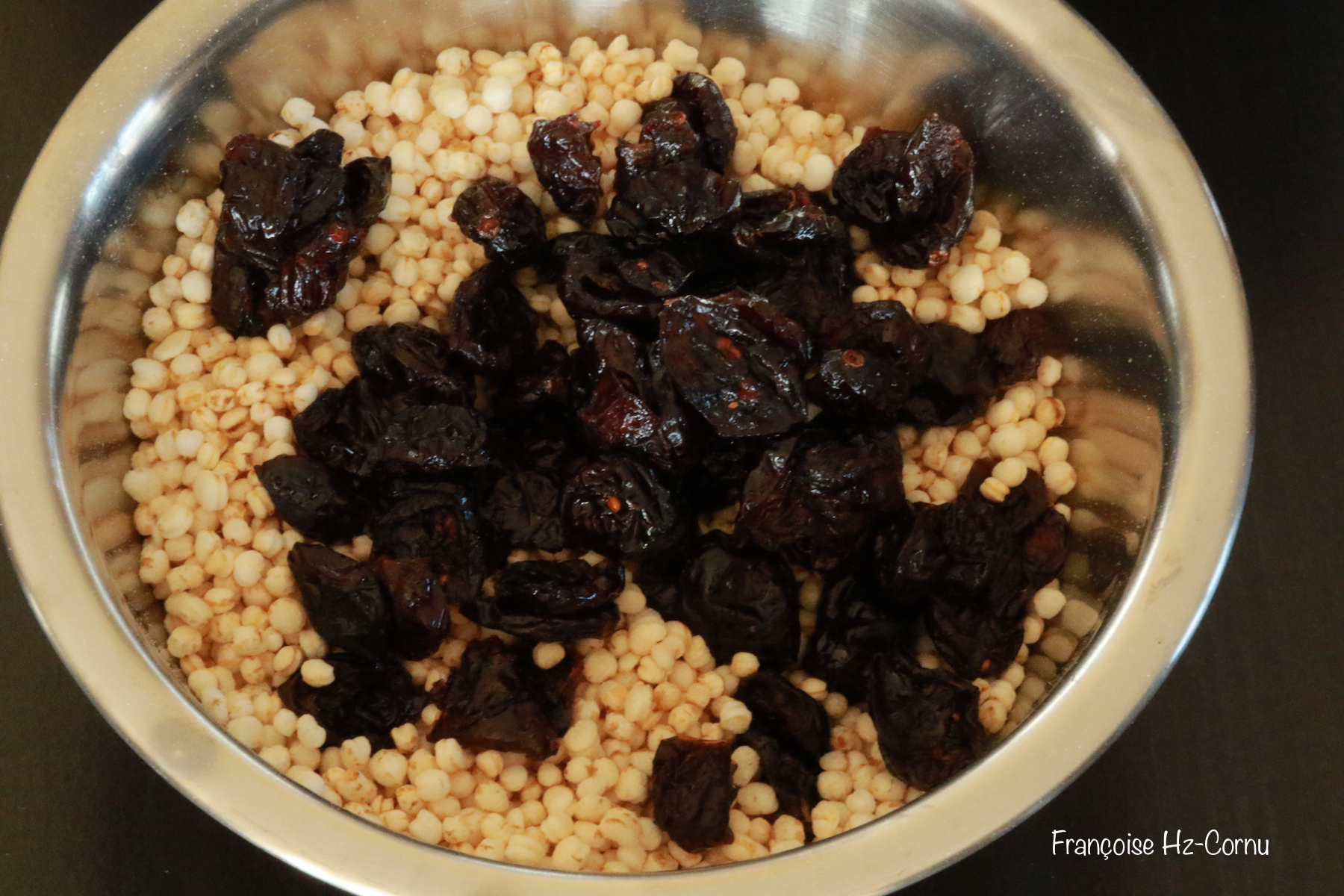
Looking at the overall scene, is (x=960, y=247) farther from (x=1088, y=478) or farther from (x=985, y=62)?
(x=1088, y=478)

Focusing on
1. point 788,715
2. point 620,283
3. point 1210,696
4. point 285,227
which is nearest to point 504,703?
point 788,715

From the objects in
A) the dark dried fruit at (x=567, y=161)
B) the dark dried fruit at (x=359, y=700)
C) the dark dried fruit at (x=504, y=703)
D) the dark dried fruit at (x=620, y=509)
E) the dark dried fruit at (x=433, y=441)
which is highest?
the dark dried fruit at (x=567, y=161)

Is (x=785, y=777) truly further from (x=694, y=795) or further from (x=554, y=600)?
(x=554, y=600)

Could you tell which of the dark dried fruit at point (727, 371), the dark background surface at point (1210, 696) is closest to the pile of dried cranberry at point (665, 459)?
the dark dried fruit at point (727, 371)

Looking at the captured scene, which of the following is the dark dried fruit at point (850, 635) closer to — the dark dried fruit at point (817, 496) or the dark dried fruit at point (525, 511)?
the dark dried fruit at point (817, 496)

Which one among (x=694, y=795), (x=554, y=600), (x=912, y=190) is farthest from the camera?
(x=912, y=190)

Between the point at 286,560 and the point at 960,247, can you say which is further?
the point at 960,247

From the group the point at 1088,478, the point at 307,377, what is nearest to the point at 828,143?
the point at 1088,478
